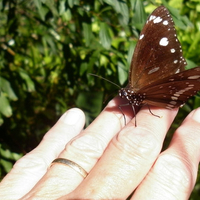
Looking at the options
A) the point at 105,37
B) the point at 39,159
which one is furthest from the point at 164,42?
the point at 39,159

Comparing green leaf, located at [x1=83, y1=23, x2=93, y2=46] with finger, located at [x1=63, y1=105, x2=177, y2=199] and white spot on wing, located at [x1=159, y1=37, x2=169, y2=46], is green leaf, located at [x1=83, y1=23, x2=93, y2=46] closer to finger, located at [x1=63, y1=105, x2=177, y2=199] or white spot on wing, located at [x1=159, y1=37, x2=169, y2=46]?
white spot on wing, located at [x1=159, y1=37, x2=169, y2=46]

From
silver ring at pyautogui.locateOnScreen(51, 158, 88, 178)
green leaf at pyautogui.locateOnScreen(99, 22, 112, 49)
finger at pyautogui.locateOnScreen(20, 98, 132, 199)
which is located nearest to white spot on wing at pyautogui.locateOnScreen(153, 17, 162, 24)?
green leaf at pyautogui.locateOnScreen(99, 22, 112, 49)

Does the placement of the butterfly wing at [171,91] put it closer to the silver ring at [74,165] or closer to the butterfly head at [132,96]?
the butterfly head at [132,96]

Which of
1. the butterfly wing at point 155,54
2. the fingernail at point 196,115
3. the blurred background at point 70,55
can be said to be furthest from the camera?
the blurred background at point 70,55

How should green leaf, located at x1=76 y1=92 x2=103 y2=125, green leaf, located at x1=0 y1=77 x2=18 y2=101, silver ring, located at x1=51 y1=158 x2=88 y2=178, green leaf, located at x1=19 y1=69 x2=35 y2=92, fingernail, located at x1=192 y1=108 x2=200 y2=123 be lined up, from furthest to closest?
green leaf, located at x1=19 y1=69 x2=35 y2=92 < green leaf, located at x1=76 y1=92 x2=103 y2=125 < green leaf, located at x1=0 y1=77 x2=18 y2=101 < fingernail, located at x1=192 y1=108 x2=200 y2=123 < silver ring, located at x1=51 y1=158 x2=88 y2=178

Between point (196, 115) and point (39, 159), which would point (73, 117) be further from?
point (196, 115)

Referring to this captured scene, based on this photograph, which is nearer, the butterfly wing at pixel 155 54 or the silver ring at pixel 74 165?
the silver ring at pixel 74 165

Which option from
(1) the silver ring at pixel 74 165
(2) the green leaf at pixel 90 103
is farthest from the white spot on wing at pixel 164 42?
(1) the silver ring at pixel 74 165

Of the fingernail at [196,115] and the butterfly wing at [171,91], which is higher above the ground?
the butterfly wing at [171,91]

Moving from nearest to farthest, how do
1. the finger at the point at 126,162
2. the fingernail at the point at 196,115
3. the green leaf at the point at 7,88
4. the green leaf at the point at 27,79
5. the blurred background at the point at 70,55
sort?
the finger at the point at 126,162, the fingernail at the point at 196,115, the blurred background at the point at 70,55, the green leaf at the point at 7,88, the green leaf at the point at 27,79
